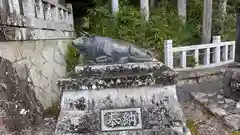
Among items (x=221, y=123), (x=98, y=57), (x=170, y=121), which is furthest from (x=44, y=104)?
(x=221, y=123)

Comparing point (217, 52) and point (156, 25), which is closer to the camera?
point (217, 52)

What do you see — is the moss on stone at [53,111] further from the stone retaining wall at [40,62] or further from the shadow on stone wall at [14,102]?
the shadow on stone wall at [14,102]

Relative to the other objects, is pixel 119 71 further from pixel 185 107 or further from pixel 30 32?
pixel 185 107

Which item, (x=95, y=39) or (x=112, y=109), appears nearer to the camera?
(x=112, y=109)

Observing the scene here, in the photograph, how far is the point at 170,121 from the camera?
8.16 feet

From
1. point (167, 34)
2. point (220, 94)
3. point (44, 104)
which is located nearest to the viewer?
point (44, 104)

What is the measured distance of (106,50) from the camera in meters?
2.64

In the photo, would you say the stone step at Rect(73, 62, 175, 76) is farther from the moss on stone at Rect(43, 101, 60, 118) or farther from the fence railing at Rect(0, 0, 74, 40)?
the moss on stone at Rect(43, 101, 60, 118)

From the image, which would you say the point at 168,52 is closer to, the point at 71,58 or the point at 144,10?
the point at 144,10

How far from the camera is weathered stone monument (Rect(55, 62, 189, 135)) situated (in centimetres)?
242

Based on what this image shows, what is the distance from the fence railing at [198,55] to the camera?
556 cm

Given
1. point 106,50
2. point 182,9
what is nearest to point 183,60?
point 182,9

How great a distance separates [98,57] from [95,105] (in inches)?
23.5

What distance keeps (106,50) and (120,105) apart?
0.69m
